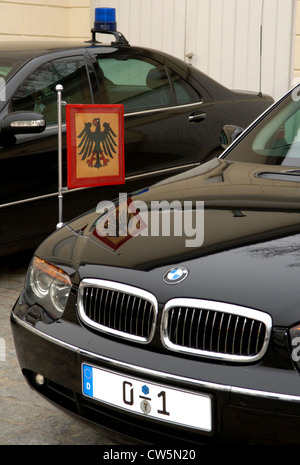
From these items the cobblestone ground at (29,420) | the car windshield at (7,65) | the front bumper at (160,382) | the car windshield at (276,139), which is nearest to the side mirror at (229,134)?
the car windshield at (276,139)

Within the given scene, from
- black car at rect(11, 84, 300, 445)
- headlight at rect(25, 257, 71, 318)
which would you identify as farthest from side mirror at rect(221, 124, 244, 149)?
headlight at rect(25, 257, 71, 318)

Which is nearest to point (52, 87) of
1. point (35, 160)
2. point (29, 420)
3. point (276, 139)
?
point (35, 160)

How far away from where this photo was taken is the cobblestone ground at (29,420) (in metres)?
3.07

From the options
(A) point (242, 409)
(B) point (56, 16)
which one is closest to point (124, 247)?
(A) point (242, 409)

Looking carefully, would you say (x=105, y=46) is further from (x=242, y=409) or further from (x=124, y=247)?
(x=242, y=409)

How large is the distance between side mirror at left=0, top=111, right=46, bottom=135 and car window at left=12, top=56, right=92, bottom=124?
229mm

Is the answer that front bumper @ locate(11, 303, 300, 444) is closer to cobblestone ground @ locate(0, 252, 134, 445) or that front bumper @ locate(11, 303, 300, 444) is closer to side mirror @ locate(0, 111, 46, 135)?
cobblestone ground @ locate(0, 252, 134, 445)

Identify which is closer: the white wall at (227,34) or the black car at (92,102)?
the black car at (92,102)

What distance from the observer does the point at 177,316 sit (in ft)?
7.90

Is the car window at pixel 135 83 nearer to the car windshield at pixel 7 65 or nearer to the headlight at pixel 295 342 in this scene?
the car windshield at pixel 7 65

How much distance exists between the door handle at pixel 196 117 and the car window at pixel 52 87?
86 cm

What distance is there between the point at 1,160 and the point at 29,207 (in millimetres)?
354

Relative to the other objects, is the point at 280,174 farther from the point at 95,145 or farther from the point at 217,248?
the point at 95,145

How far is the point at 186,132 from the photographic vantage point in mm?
5961
